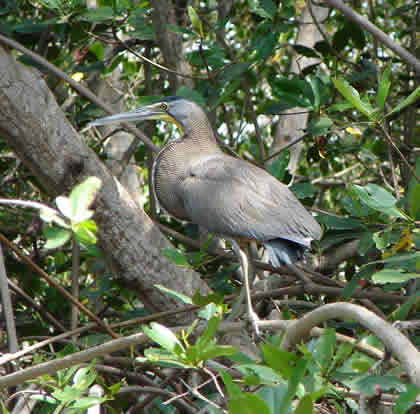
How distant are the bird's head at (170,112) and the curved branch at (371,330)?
1.34m

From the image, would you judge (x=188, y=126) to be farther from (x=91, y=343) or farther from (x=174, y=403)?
(x=174, y=403)

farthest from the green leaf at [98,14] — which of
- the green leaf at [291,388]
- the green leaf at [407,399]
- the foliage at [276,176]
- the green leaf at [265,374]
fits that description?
the green leaf at [407,399]

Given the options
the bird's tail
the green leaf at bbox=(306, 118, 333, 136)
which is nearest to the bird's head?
the green leaf at bbox=(306, 118, 333, 136)

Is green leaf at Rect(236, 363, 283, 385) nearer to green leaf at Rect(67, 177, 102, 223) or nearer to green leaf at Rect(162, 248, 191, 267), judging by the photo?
green leaf at Rect(67, 177, 102, 223)

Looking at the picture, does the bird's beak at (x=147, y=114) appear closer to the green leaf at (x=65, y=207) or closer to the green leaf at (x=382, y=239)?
the green leaf at (x=382, y=239)

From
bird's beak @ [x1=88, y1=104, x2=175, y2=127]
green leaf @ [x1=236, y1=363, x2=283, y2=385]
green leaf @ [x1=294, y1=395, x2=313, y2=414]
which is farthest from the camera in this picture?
bird's beak @ [x1=88, y1=104, x2=175, y2=127]

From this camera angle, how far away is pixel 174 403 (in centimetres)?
211

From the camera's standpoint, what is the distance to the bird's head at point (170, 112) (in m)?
2.76

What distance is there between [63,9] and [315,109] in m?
1.03

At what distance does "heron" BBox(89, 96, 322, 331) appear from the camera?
2395mm

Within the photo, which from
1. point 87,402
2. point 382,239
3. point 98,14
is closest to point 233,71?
point 98,14

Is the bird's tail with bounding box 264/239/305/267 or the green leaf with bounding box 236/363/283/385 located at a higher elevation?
the green leaf with bounding box 236/363/283/385

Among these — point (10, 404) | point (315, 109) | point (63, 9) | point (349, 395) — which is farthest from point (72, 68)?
point (349, 395)

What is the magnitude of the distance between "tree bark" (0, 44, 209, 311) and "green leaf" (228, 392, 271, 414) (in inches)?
45.3
